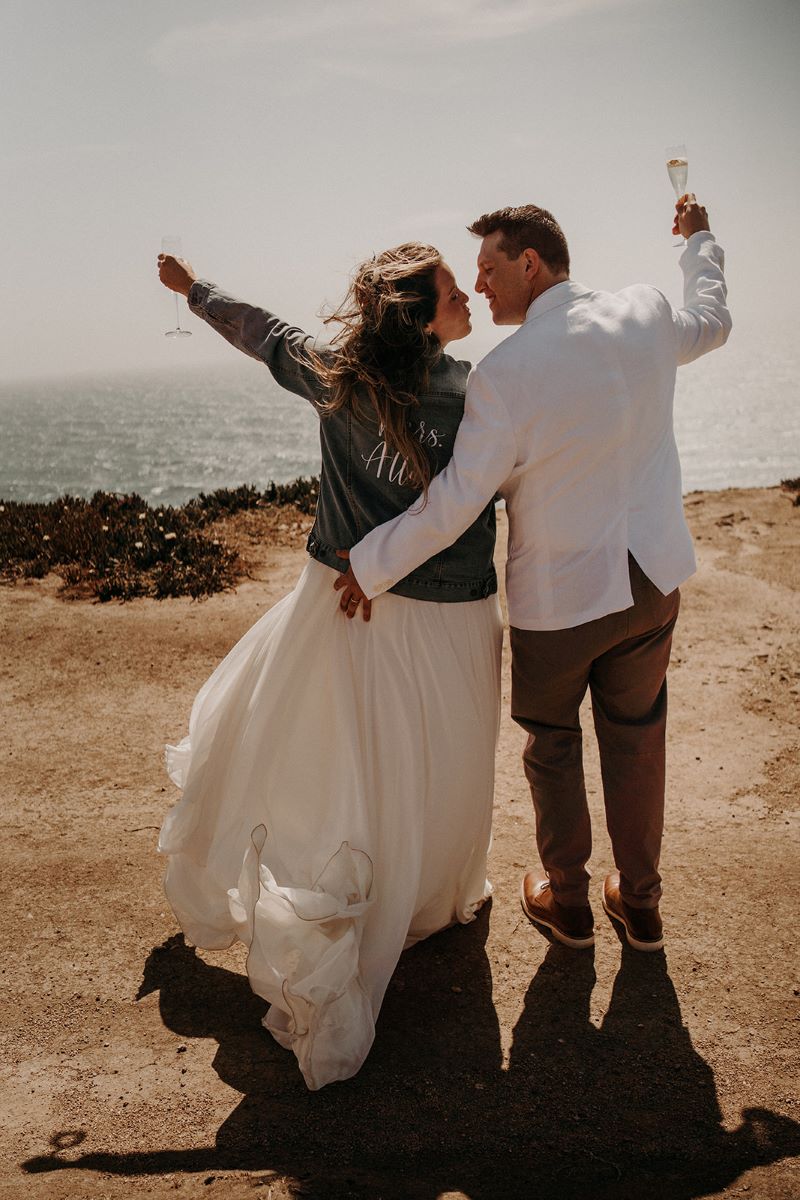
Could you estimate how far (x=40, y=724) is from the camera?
18.5ft

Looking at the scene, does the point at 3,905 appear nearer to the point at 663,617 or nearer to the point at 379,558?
the point at 379,558

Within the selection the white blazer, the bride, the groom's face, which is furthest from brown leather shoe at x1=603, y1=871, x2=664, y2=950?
the groom's face

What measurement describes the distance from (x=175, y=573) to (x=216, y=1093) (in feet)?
19.8

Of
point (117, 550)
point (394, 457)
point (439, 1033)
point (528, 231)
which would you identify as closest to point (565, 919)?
point (439, 1033)

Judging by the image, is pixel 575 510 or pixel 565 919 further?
pixel 565 919

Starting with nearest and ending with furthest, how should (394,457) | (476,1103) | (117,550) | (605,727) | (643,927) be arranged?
(476,1103)
(394,457)
(605,727)
(643,927)
(117,550)

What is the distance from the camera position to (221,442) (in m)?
78.6

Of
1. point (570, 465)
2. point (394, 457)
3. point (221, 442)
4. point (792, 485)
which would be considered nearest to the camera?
point (570, 465)

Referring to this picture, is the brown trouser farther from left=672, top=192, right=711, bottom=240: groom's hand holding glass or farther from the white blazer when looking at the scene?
left=672, top=192, right=711, bottom=240: groom's hand holding glass

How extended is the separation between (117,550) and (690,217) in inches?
264

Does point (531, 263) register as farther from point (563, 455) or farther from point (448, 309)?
point (563, 455)

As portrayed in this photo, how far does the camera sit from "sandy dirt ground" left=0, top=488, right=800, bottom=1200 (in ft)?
8.15

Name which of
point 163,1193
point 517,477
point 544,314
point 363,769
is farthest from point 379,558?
point 163,1193

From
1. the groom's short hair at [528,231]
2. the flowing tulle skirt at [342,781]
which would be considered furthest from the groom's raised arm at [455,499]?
the groom's short hair at [528,231]
